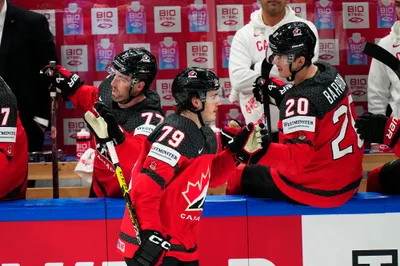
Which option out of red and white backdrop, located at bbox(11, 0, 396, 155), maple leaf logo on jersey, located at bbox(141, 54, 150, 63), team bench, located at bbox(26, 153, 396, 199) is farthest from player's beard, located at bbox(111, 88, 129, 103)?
red and white backdrop, located at bbox(11, 0, 396, 155)

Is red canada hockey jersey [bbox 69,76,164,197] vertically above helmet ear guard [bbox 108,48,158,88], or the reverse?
helmet ear guard [bbox 108,48,158,88]

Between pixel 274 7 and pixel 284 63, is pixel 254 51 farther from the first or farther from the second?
pixel 284 63

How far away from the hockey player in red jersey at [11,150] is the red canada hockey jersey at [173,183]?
937 mm

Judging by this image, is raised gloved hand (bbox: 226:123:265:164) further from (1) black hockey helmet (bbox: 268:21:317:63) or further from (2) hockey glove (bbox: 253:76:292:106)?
(2) hockey glove (bbox: 253:76:292:106)

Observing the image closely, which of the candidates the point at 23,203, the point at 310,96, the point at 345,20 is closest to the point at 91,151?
the point at 23,203

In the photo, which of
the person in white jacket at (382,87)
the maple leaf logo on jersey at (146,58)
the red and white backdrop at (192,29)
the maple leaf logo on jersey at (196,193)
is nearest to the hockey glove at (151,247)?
the maple leaf logo on jersey at (196,193)

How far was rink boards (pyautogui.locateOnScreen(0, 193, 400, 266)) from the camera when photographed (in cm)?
429

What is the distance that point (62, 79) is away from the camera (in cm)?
495

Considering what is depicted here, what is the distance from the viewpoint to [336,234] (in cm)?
429

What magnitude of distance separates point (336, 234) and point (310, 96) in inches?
29.6

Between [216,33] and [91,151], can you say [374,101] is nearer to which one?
[216,33]

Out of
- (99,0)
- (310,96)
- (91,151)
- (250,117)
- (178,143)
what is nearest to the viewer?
(178,143)

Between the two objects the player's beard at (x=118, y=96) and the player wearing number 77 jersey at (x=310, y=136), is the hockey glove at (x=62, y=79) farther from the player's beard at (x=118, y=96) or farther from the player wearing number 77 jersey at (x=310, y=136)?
the player wearing number 77 jersey at (x=310, y=136)

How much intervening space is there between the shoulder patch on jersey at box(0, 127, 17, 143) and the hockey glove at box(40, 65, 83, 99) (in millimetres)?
608
